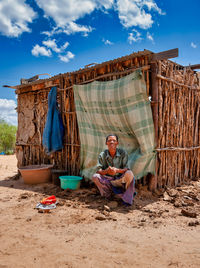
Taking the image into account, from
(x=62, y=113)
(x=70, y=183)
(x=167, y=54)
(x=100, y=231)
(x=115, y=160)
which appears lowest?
(x=100, y=231)

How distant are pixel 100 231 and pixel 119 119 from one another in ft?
7.13

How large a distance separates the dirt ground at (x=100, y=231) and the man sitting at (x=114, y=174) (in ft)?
0.62

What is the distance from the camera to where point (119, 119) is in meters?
4.45

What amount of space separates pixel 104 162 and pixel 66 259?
6.54 ft

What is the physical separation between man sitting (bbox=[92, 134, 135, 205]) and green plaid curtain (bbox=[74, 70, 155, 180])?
0.40 metres

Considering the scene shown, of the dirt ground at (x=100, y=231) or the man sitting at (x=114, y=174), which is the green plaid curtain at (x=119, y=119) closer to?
the man sitting at (x=114, y=174)

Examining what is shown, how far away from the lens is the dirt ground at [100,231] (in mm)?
2162

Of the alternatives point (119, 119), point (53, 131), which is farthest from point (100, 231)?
point (53, 131)

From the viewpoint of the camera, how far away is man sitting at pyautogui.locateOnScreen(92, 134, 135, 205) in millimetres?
3707

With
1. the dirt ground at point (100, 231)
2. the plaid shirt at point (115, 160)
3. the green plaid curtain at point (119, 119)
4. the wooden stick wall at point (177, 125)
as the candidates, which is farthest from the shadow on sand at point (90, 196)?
the plaid shirt at point (115, 160)

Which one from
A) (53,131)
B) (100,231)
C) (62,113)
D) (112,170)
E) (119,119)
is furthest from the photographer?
(62,113)

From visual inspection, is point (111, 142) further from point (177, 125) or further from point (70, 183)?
point (177, 125)

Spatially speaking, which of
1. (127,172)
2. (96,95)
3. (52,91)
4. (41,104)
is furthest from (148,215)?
(41,104)

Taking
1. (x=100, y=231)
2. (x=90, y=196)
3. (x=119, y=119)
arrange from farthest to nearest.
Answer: (x=119, y=119)
(x=90, y=196)
(x=100, y=231)
